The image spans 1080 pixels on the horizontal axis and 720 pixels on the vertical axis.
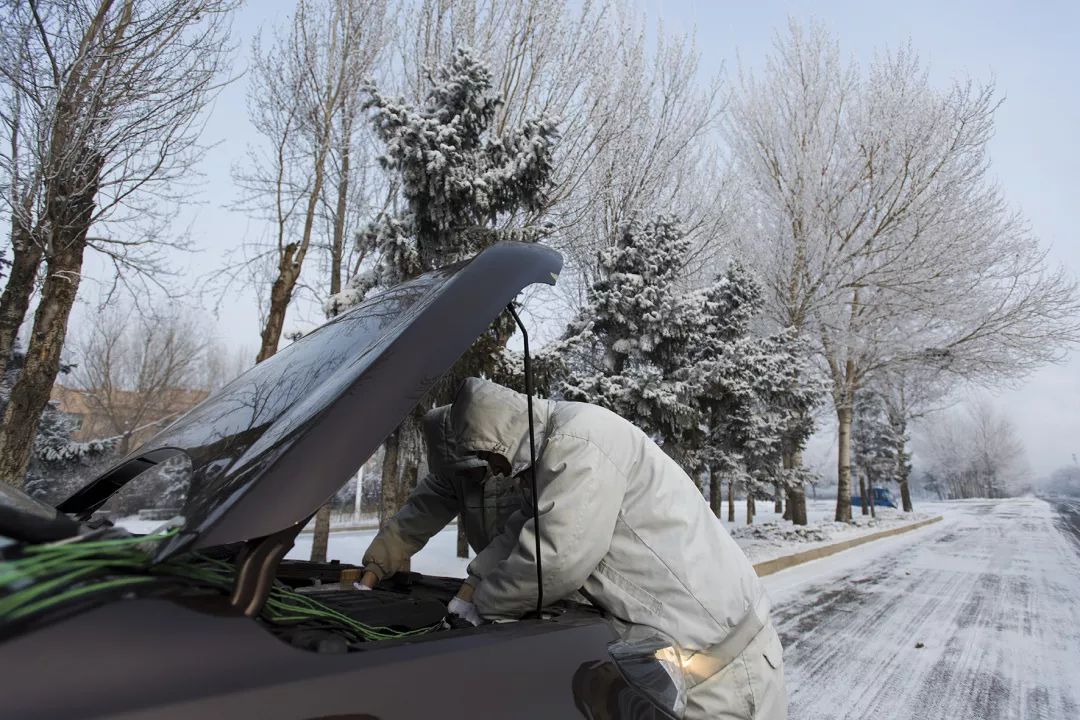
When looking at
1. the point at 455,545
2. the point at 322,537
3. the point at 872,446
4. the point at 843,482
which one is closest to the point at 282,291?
the point at 322,537

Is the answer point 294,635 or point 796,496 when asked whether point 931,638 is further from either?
point 796,496

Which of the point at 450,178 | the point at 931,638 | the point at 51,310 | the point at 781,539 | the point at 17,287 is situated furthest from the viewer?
the point at 781,539

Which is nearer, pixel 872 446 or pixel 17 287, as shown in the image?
pixel 17 287

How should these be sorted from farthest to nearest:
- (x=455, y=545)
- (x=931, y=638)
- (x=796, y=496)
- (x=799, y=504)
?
(x=799, y=504)
(x=796, y=496)
(x=455, y=545)
(x=931, y=638)

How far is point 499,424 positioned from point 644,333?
7505mm

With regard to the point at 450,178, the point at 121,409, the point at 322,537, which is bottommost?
the point at 322,537

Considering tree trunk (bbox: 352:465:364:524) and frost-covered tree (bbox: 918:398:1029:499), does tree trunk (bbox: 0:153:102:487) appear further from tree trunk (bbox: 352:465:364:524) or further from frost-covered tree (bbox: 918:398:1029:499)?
frost-covered tree (bbox: 918:398:1029:499)

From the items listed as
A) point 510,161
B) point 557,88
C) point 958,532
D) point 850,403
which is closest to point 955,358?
point 850,403

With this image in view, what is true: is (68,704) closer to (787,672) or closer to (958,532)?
(787,672)

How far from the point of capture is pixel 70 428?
37.1 feet

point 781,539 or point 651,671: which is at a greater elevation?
point 651,671

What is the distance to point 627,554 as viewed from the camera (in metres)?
1.65

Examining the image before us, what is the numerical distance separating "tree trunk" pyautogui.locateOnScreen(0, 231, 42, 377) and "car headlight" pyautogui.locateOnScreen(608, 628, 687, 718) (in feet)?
21.8

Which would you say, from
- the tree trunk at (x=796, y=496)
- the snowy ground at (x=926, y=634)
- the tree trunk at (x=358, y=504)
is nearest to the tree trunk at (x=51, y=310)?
the snowy ground at (x=926, y=634)
